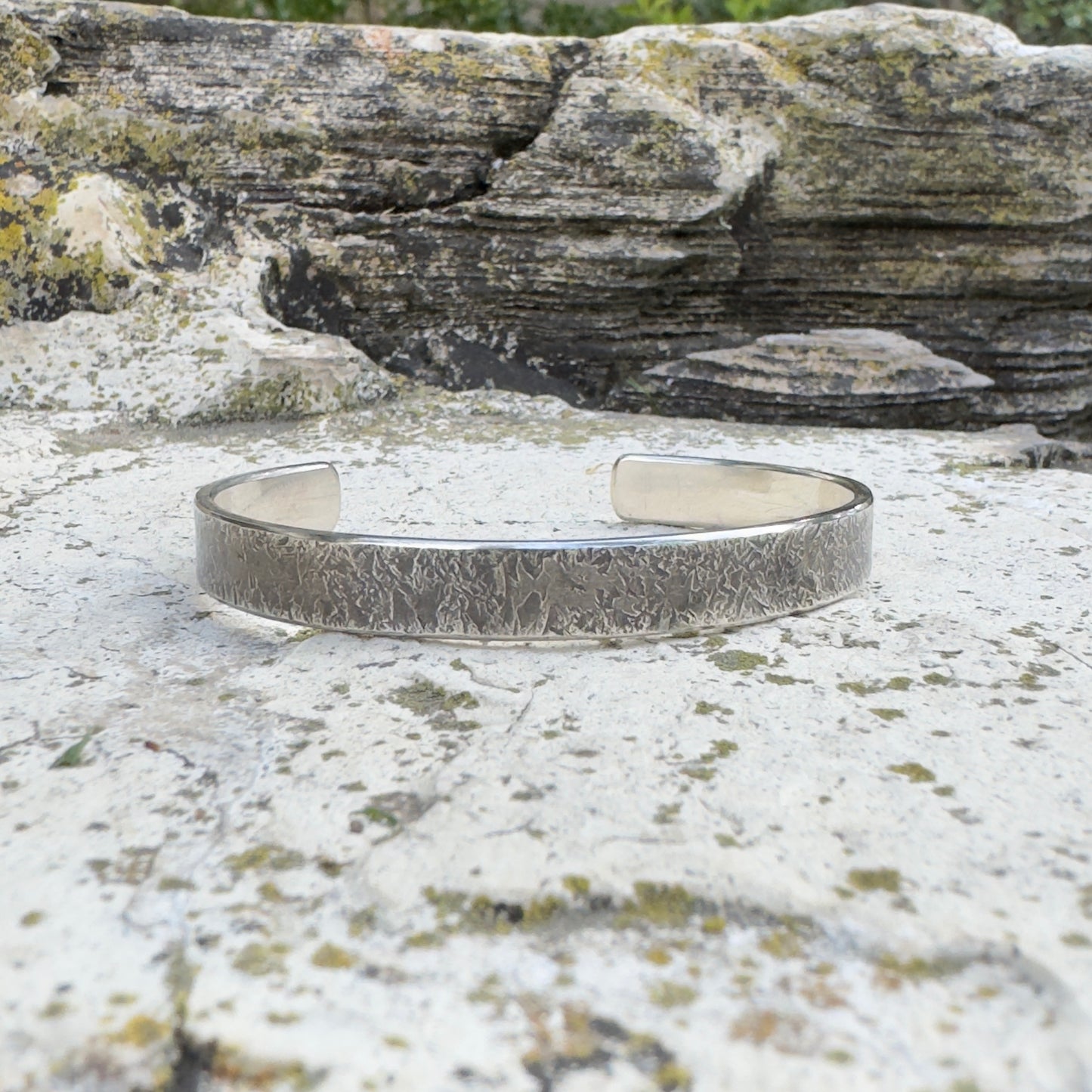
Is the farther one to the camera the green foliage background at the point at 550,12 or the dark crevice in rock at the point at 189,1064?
the green foliage background at the point at 550,12

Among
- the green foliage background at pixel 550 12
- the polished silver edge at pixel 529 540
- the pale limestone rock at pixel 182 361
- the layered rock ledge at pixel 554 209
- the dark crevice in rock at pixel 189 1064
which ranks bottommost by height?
the dark crevice in rock at pixel 189 1064

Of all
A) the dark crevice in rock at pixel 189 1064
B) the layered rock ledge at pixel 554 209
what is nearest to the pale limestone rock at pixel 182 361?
the layered rock ledge at pixel 554 209

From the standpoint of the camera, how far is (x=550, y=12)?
415cm

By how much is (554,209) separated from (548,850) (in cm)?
153

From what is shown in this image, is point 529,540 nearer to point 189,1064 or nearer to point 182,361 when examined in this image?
point 189,1064

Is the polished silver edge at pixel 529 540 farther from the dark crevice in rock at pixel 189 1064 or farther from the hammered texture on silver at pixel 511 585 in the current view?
the dark crevice in rock at pixel 189 1064

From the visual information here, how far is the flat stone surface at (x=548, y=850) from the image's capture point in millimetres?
464

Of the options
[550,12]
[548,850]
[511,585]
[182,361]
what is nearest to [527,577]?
[511,585]

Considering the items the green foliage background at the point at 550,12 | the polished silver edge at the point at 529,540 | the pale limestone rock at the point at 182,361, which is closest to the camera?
the polished silver edge at the point at 529,540

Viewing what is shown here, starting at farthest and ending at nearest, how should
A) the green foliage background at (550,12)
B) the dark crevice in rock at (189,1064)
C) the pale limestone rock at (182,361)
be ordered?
→ the green foliage background at (550,12), the pale limestone rock at (182,361), the dark crevice in rock at (189,1064)

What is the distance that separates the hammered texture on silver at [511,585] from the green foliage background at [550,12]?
114 inches

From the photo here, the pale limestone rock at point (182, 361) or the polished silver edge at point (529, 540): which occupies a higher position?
the pale limestone rock at point (182, 361)

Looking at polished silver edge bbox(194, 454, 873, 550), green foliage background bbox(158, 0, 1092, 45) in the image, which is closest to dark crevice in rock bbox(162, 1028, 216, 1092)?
polished silver edge bbox(194, 454, 873, 550)

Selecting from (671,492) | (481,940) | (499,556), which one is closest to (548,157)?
(671,492)
